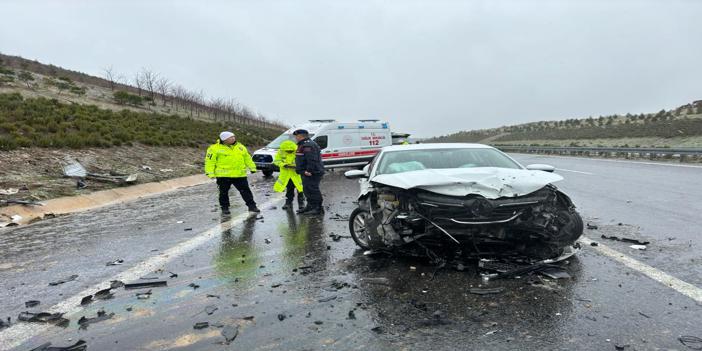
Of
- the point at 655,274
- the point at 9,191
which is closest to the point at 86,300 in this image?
the point at 655,274

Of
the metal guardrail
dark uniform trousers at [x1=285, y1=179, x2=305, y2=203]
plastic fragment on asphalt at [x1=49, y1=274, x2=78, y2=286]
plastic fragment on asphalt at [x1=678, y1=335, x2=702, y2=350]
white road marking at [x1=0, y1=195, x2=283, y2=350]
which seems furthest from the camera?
the metal guardrail

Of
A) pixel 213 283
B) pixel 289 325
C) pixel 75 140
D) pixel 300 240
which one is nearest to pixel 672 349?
pixel 289 325

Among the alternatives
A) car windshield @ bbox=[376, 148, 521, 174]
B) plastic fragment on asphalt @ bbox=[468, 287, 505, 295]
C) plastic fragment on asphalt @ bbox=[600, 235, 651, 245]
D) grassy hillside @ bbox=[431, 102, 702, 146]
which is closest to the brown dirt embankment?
car windshield @ bbox=[376, 148, 521, 174]

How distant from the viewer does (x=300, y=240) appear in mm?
6215

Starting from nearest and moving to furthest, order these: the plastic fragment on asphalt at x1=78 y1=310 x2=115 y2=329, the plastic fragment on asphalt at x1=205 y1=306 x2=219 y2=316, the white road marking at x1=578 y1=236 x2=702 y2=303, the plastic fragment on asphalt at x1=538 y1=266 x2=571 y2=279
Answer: the plastic fragment on asphalt at x1=78 y1=310 x2=115 y2=329, the plastic fragment on asphalt at x1=205 y1=306 x2=219 y2=316, the white road marking at x1=578 y1=236 x2=702 y2=303, the plastic fragment on asphalt at x1=538 y1=266 x2=571 y2=279

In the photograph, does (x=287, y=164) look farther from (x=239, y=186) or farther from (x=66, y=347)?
(x=66, y=347)

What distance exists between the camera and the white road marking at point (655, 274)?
12.3 feet

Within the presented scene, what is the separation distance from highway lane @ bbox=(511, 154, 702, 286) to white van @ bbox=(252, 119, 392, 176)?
7.72 meters

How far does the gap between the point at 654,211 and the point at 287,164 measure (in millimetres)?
6828

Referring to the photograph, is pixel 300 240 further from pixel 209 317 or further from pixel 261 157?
pixel 261 157

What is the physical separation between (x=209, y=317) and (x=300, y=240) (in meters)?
2.74

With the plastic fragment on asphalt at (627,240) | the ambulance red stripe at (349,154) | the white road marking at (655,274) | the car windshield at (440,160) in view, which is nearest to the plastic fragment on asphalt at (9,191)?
the car windshield at (440,160)

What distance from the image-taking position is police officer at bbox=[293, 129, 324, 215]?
8.57 metres

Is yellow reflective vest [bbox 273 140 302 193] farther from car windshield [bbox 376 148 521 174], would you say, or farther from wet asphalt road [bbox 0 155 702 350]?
car windshield [bbox 376 148 521 174]
